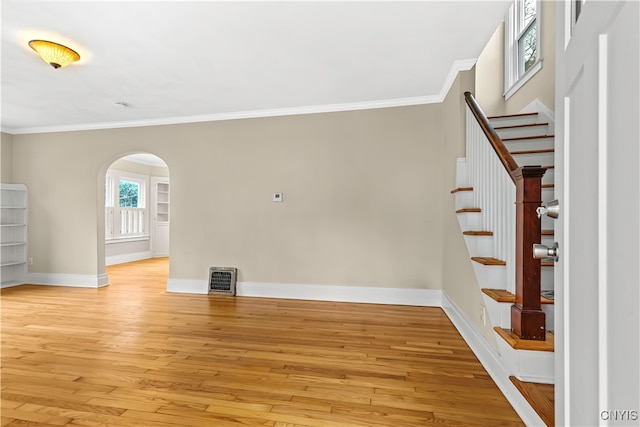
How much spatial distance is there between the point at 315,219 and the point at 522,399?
115 inches

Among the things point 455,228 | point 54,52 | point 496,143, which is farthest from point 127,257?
point 496,143

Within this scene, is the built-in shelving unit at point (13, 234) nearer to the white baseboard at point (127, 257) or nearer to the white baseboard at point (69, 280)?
→ the white baseboard at point (69, 280)

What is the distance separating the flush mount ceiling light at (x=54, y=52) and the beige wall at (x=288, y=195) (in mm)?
1905

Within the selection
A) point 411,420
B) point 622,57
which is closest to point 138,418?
point 411,420

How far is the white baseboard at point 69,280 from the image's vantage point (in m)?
5.01

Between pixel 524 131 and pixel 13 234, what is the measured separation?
752 cm

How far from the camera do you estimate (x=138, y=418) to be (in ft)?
5.68

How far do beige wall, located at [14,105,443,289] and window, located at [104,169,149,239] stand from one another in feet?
6.93

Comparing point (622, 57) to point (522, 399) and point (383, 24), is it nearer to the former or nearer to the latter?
point (522, 399)

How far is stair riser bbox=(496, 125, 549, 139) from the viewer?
10.5ft

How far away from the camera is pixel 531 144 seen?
301 cm

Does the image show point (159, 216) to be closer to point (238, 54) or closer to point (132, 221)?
point (132, 221)

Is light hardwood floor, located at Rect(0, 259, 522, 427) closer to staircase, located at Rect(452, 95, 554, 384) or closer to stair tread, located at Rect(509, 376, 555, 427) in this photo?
stair tread, located at Rect(509, 376, 555, 427)

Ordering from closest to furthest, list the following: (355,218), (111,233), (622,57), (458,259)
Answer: (622,57), (458,259), (355,218), (111,233)
